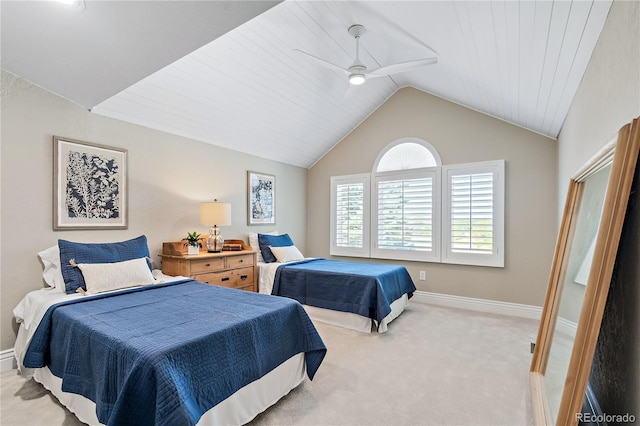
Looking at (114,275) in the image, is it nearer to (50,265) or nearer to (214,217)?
(50,265)

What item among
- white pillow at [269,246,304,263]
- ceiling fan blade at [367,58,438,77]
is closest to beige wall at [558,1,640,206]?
ceiling fan blade at [367,58,438,77]

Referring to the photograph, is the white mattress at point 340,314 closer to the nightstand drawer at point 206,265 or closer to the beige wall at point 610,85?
the nightstand drawer at point 206,265

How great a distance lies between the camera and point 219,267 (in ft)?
12.5

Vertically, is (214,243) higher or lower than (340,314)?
higher

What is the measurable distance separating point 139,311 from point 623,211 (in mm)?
2608

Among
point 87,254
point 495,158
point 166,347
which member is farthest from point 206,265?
point 495,158

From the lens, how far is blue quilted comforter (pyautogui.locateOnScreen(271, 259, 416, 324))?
345 cm

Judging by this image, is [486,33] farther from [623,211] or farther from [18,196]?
[18,196]

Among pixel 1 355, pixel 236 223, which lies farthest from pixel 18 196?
pixel 236 223

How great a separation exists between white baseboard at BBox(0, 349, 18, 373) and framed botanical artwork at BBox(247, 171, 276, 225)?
2.93 metres

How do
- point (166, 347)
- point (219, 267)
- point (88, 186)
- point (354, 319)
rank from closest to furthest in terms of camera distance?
point (166, 347) < point (88, 186) < point (354, 319) < point (219, 267)

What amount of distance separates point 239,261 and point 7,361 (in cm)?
222

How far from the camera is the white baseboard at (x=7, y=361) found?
2621 millimetres

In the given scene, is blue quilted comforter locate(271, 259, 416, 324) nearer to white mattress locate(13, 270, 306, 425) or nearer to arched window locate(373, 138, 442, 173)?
white mattress locate(13, 270, 306, 425)
